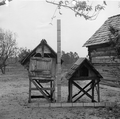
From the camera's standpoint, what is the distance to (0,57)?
34.1 meters

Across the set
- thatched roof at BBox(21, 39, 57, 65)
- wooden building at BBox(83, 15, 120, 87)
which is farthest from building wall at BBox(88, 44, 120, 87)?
thatched roof at BBox(21, 39, 57, 65)

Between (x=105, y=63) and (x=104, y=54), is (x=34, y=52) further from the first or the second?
(x=105, y=63)

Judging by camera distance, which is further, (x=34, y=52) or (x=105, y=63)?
(x=105, y=63)

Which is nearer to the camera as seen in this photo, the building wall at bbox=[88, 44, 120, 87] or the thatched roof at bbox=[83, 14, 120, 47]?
the building wall at bbox=[88, 44, 120, 87]

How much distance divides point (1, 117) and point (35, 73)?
2.51 m

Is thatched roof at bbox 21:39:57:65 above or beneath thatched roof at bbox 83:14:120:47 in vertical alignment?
beneath

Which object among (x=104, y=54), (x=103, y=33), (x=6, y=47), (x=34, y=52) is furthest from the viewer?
(x=6, y=47)

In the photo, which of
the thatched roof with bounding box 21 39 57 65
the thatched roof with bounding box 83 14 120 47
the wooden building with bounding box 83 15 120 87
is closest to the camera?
the thatched roof with bounding box 21 39 57 65

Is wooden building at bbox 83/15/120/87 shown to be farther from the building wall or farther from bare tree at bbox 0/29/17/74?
bare tree at bbox 0/29/17/74

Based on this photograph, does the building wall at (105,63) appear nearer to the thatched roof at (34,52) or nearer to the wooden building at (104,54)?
the wooden building at (104,54)

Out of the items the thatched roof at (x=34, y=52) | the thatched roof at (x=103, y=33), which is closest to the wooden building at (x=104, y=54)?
the thatched roof at (x=103, y=33)

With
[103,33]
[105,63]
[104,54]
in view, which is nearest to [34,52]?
[104,54]

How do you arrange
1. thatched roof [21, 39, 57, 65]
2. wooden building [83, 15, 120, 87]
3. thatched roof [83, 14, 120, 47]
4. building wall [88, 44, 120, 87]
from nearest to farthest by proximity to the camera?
thatched roof [21, 39, 57, 65] < building wall [88, 44, 120, 87] < wooden building [83, 15, 120, 87] < thatched roof [83, 14, 120, 47]

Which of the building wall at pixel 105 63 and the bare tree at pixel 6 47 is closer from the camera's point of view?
the building wall at pixel 105 63
